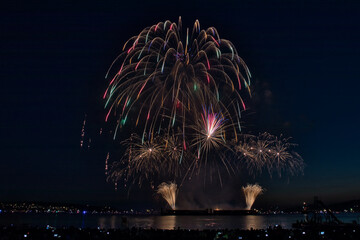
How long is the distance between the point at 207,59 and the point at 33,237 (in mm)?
18880

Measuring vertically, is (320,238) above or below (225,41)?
below

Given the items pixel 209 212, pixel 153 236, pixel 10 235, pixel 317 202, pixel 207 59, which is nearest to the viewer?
pixel 10 235

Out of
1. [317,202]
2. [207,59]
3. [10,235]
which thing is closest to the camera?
[10,235]

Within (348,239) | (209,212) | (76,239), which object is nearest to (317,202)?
(348,239)

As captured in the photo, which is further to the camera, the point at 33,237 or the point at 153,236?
the point at 153,236

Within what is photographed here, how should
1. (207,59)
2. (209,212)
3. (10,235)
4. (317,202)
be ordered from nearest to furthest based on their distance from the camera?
(10,235)
(207,59)
(317,202)
(209,212)

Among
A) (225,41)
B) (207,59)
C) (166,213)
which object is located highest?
(225,41)

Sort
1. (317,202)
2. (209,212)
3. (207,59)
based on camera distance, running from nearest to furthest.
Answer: (207,59) → (317,202) → (209,212)

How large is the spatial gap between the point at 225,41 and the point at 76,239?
19.9 metres

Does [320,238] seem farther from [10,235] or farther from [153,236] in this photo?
[10,235]

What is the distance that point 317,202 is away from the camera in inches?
2144

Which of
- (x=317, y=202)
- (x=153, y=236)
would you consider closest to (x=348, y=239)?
(x=153, y=236)

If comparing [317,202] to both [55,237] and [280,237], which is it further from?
[55,237]

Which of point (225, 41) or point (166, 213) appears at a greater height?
point (225, 41)
